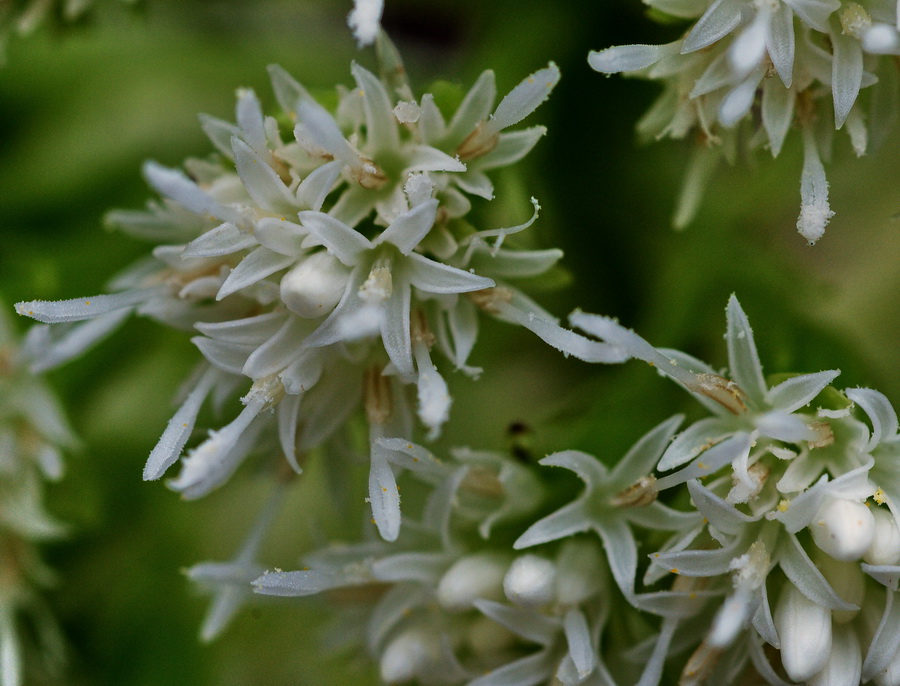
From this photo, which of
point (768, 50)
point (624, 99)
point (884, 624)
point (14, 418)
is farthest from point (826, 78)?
point (14, 418)

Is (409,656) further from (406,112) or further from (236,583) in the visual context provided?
(406,112)

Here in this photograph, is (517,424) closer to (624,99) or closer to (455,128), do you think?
(455,128)

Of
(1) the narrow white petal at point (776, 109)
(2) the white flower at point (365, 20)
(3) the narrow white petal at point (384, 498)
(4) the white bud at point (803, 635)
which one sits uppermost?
(2) the white flower at point (365, 20)

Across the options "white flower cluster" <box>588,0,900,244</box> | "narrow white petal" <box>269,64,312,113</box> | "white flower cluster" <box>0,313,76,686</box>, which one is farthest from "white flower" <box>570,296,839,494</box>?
"white flower cluster" <box>0,313,76,686</box>

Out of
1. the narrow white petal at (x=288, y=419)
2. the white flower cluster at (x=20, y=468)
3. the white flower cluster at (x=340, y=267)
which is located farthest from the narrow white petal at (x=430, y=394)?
the white flower cluster at (x=20, y=468)

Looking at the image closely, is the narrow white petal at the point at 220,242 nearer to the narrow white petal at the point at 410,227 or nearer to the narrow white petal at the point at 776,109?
the narrow white petal at the point at 410,227

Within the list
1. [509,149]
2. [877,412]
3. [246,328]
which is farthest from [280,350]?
[877,412]

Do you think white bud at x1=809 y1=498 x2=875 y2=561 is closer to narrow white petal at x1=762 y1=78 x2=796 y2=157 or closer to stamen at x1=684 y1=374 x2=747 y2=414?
stamen at x1=684 y1=374 x2=747 y2=414
